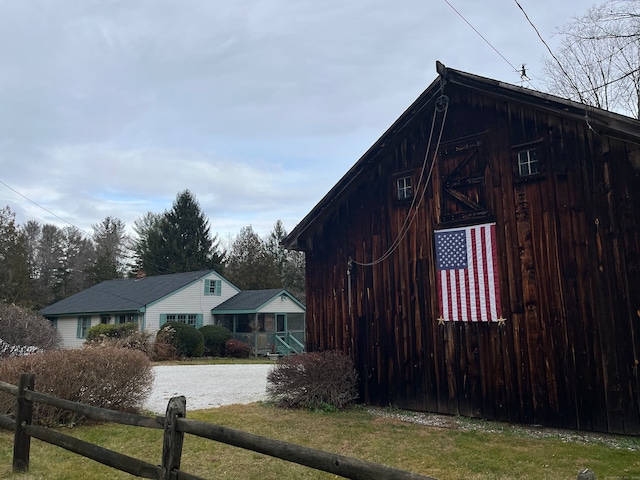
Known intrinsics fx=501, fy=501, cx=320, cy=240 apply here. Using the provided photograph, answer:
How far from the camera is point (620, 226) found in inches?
312

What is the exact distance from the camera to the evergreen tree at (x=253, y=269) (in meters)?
45.9

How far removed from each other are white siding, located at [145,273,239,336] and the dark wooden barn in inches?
784

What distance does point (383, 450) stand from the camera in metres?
7.03

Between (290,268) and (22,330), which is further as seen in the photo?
(290,268)

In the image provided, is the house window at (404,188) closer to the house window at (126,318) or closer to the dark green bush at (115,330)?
the dark green bush at (115,330)

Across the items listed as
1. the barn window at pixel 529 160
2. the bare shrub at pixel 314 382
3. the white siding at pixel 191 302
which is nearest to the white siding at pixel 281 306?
the white siding at pixel 191 302

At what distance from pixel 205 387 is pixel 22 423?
892cm

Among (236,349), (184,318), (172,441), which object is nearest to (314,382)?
(172,441)

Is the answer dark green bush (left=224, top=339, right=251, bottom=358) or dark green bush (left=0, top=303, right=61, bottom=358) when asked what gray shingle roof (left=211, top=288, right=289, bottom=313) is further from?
dark green bush (left=0, top=303, right=61, bottom=358)

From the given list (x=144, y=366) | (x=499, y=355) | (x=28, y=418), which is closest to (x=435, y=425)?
(x=499, y=355)

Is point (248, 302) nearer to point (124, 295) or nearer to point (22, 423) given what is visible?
point (124, 295)

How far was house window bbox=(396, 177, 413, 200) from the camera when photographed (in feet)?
34.7

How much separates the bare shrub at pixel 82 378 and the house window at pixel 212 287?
23.5 m

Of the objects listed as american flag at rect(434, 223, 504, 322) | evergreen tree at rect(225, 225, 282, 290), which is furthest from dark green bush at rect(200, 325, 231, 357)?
american flag at rect(434, 223, 504, 322)
